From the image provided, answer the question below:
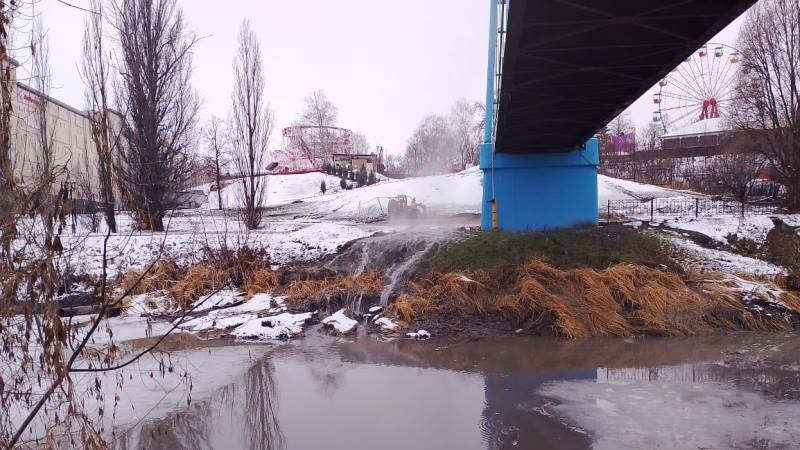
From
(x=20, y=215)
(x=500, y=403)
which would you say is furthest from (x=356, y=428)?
(x=20, y=215)

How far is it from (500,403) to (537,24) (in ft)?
16.8

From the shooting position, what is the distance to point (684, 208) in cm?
2388

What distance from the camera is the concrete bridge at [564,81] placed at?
292 inches

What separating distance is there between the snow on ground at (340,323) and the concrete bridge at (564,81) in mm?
5614

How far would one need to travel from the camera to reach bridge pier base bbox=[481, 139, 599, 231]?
56.0 feet

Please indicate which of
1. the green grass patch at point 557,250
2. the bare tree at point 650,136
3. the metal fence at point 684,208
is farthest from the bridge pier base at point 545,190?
the bare tree at point 650,136

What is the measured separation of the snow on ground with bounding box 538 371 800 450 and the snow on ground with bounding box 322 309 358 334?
207 inches

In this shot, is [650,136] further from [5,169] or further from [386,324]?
[5,169]

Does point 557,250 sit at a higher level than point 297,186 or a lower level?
Result: lower

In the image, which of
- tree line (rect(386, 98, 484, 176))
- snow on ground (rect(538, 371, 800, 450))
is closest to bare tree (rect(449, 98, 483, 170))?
tree line (rect(386, 98, 484, 176))

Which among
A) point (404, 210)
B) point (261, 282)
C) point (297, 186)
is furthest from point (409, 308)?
point (297, 186)

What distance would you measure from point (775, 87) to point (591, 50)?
17.7 m

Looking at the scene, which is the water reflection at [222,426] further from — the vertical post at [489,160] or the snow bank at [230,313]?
the vertical post at [489,160]

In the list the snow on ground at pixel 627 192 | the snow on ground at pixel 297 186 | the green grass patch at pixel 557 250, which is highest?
the snow on ground at pixel 297 186
